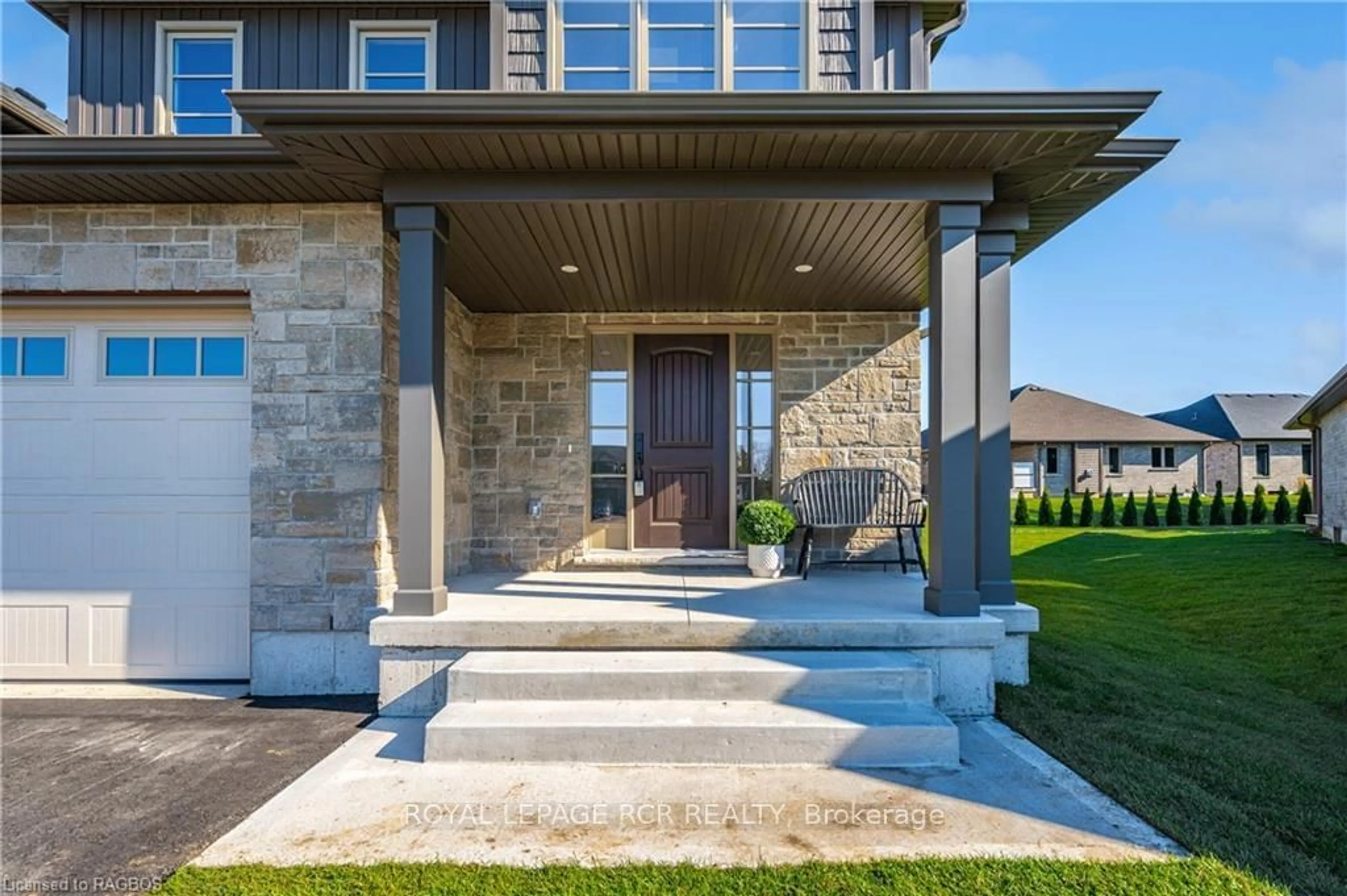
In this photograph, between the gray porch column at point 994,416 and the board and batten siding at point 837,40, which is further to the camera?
the board and batten siding at point 837,40

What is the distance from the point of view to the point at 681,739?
309 centimetres

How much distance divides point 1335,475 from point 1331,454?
0.60 meters

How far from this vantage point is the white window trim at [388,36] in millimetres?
4875

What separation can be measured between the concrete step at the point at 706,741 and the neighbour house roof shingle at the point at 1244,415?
27.3 metres

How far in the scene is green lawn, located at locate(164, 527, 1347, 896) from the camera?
219 cm

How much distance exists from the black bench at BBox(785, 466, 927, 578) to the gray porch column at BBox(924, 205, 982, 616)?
1.83m

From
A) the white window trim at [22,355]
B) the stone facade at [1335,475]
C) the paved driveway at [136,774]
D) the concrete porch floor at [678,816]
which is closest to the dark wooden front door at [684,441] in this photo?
the paved driveway at [136,774]

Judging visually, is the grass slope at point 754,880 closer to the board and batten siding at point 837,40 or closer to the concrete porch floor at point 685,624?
the concrete porch floor at point 685,624

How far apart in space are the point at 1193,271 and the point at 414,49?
31487mm

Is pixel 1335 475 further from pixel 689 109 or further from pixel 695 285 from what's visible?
pixel 689 109

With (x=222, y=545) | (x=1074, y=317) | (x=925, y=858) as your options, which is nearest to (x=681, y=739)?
(x=925, y=858)

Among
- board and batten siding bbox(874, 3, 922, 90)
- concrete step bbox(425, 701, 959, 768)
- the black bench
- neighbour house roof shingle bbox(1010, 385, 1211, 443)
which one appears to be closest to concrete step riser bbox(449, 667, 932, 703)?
concrete step bbox(425, 701, 959, 768)

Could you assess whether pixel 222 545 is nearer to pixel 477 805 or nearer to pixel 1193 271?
pixel 477 805

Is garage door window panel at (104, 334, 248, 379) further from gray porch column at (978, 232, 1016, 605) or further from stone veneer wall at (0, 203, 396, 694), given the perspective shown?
gray porch column at (978, 232, 1016, 605)
